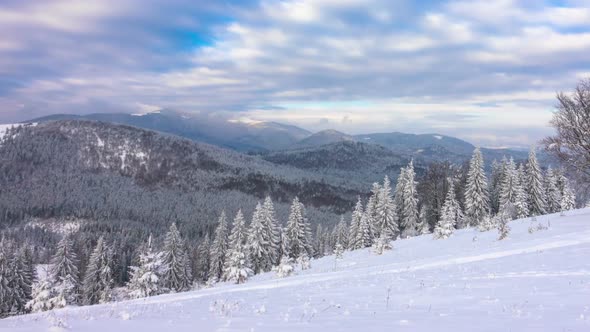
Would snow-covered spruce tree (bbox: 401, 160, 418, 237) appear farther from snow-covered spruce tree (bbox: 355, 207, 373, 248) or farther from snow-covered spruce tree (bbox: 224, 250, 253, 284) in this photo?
snow-covered spruce tree (bbox: 224, 250, 253, 284)

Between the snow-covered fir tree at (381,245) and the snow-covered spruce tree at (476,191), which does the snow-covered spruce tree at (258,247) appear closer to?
the snow-covered fir tree at (381,245)

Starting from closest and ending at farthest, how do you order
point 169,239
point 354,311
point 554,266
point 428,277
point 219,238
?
1. point 354,311
2. point 554,266
3. point 428,277
4. point 169,239
5. point 219,238

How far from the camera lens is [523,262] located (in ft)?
49.5

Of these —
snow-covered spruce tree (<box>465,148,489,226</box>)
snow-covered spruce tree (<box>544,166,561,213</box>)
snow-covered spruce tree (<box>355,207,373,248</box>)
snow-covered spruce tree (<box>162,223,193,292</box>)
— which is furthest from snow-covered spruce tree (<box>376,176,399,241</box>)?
snow-covered spruce tree (<box>162,223,193,292</box>)

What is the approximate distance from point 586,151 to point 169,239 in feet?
152

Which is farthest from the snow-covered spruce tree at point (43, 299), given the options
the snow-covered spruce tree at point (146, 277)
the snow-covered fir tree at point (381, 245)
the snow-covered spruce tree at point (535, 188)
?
the snow-covered spruce tree at point (535, 188)

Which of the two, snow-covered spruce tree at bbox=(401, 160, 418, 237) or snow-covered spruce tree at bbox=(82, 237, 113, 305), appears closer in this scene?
snow-covered spruce tree at bbox=(401, 160, 418, 237)

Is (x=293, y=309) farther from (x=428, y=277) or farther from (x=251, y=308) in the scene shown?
(x=428, y=277)

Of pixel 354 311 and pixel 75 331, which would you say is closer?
pixel 75 331

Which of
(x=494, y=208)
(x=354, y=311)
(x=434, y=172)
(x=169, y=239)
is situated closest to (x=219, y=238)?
(x=169, y=239)

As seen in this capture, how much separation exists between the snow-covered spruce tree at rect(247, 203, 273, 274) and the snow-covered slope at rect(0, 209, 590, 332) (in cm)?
3282

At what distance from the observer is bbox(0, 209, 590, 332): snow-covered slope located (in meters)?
7.78

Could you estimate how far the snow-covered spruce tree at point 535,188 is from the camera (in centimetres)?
5131

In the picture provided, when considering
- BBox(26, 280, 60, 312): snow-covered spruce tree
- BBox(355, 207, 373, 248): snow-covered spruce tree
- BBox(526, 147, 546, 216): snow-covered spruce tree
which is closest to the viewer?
BBox(26, 280, 60, 312): snow-covered spruce tree
